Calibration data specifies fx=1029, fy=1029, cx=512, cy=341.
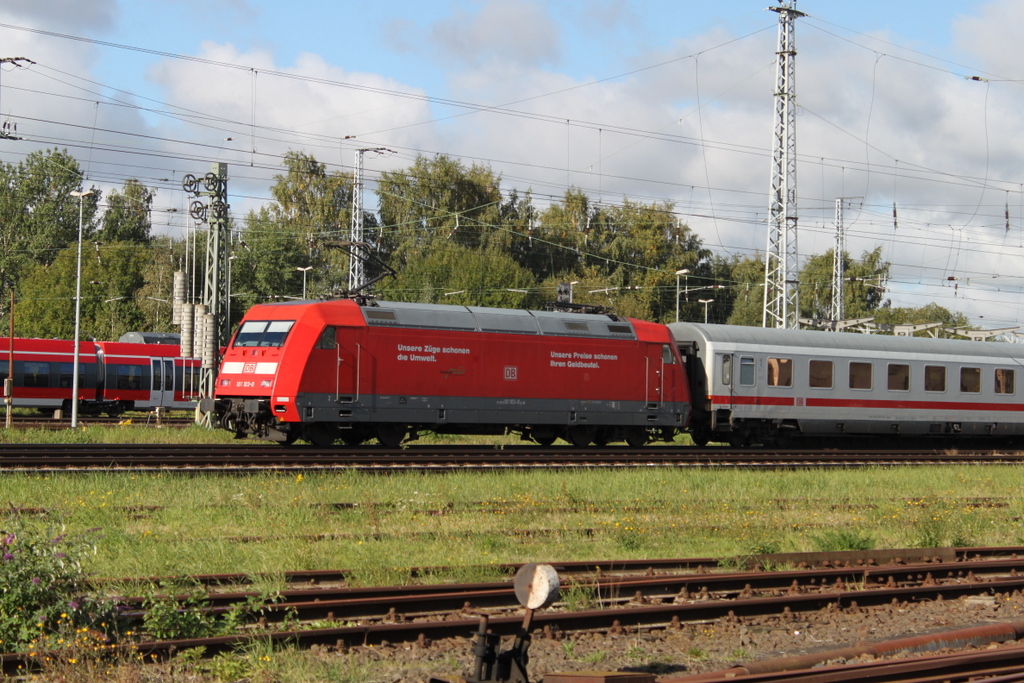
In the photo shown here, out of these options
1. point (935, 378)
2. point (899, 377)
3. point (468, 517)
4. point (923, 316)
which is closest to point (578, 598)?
point (468, 517)

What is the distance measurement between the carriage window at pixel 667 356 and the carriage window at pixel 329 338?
891 centimetres

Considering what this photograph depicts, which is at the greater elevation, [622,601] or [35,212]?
[35,212]

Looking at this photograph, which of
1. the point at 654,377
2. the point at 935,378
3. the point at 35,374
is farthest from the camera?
the point at 35,374

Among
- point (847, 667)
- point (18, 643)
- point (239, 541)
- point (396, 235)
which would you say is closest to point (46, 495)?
point (239, 541)

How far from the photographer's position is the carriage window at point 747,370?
90.7ft

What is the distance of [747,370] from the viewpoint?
90.9ft

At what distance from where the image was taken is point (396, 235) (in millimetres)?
70125

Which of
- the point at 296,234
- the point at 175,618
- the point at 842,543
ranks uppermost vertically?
the point at 296,234

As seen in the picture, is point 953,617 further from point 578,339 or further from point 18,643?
point 578,339

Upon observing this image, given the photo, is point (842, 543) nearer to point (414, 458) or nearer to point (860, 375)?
point (414, 458)

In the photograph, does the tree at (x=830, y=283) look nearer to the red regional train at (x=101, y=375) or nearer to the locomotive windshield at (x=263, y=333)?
the red regional train at (x=101, y=375)

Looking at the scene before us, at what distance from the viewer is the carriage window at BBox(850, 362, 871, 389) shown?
94.5ft

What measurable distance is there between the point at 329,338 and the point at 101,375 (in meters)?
25.8

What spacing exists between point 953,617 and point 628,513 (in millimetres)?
6019
